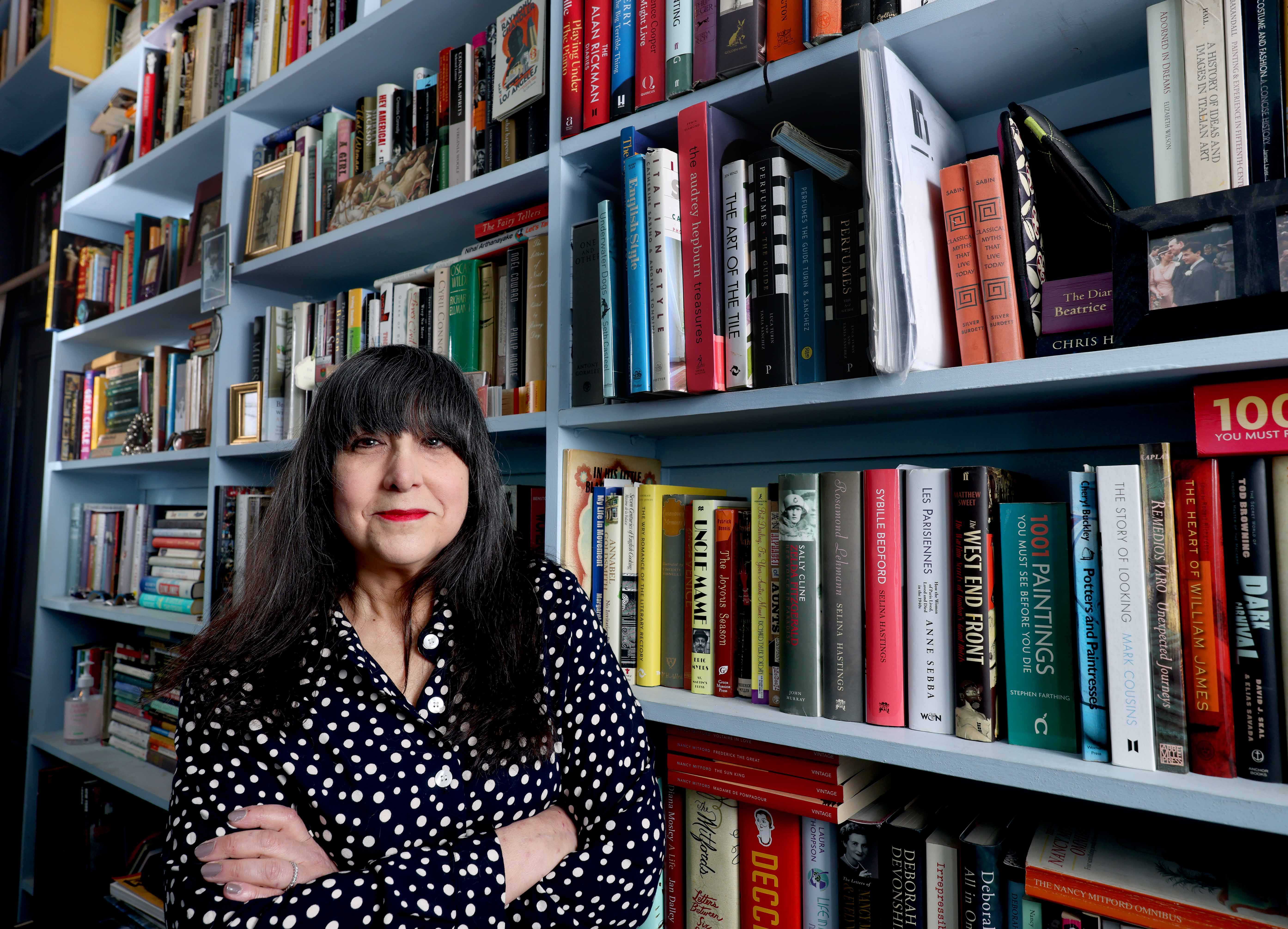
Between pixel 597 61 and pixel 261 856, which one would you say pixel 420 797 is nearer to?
pixel 261 856

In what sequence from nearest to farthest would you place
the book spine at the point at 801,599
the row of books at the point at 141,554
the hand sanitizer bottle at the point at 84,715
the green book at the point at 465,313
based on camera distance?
1. the book spine at the point at 801,599
2. the green book at the point at 465,313
3. the row of books at the point at 141,554
4. the hand sanitizer bottle at the point at 84,715

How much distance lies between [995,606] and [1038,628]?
0.15 ft

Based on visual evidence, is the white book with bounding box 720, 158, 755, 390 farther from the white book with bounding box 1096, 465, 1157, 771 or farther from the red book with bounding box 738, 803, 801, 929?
the red book with bounding box 738, 803, 801, 929

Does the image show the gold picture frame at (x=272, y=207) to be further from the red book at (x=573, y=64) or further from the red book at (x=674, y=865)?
the red book at (x=674, y=865)

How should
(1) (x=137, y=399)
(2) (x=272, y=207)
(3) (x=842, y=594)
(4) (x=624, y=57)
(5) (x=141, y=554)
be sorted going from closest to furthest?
(3) (x=842, y=594) → (4) (x=624, y=57) → (2) (x=272, y=207) → (5) (x=141, y=554) → (1) (x=137, y=399)

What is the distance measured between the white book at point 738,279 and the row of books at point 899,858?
1.60 ft

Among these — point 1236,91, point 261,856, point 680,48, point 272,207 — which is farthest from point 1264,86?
point 272,207

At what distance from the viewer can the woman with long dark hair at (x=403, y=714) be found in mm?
800

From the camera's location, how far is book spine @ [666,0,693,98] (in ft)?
3.43

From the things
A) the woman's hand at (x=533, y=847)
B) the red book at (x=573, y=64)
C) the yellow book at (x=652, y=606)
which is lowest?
the woman's hand at (x=533, y=847)

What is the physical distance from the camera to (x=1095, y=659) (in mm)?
752

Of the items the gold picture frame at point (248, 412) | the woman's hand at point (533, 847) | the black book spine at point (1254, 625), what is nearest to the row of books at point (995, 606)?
the black book spine at point (1254, 625)

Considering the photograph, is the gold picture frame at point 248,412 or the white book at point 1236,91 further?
the gold picture frame at point 248,412

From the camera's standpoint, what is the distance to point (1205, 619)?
0.71 m
